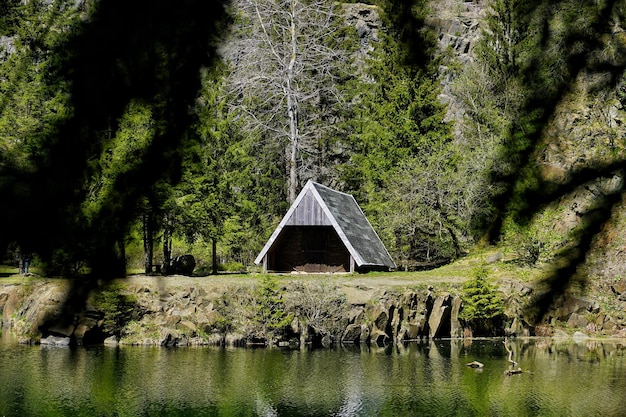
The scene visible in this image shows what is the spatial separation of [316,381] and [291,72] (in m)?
23.4

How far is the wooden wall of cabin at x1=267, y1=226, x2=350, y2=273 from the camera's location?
96.6ft

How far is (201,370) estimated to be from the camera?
17.7m

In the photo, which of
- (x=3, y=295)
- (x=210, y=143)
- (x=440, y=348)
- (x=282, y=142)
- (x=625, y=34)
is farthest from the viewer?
(x=282, y=142)

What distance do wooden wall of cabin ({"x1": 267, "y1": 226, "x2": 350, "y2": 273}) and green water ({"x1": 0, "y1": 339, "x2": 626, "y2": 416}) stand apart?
26.1 ft

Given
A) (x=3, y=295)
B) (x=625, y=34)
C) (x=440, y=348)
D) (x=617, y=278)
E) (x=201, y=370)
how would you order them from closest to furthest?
(x=625, y=34) < (x=617, y=278) < (x=201, y=370) < (x=440, y=348) < (x=3, y=295)

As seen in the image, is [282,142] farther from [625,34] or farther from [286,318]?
[625,34]

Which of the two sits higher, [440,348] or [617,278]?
[617,278]

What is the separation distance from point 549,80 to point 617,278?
1.85m

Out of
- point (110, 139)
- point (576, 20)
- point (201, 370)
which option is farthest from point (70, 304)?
point (201, 370)

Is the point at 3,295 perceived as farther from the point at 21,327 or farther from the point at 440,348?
the point at 440,348

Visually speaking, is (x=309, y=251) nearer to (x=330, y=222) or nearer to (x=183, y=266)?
(x=330, y=222)

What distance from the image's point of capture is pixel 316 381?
1641 cm

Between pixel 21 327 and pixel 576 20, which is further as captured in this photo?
pixel 21 327

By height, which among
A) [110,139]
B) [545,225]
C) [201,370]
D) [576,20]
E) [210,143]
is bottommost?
[201,370]
